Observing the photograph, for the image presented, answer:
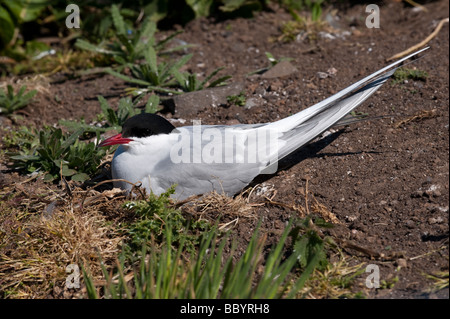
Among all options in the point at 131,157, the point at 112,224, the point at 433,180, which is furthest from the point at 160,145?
the point at 433,180

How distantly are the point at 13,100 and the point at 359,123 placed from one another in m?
2.98

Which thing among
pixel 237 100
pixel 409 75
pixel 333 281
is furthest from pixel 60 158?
pixel 409 75

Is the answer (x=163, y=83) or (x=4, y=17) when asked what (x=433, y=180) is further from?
(x=4, y=17)

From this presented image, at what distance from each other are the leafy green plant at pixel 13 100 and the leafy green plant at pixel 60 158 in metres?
0.96

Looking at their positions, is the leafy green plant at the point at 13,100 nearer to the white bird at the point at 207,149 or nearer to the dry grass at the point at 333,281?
the white bird at the point at 207,149

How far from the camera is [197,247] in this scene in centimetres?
296

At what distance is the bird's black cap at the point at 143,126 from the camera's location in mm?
3297

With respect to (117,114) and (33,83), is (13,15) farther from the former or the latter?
(117,114)

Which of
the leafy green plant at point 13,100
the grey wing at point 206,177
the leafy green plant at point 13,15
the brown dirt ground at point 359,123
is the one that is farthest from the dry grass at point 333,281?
the leafy green plant at point 13,15

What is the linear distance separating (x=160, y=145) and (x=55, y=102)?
1.94 m

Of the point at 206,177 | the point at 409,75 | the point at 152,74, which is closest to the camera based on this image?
the point at 206,177

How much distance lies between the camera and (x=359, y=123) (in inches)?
153

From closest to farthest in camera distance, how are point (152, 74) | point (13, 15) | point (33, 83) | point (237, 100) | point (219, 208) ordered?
point (219, 208), point (237, 100), point (152, 74), point (33, 83), point (13, 15)

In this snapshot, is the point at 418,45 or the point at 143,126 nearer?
the point at 143,126
